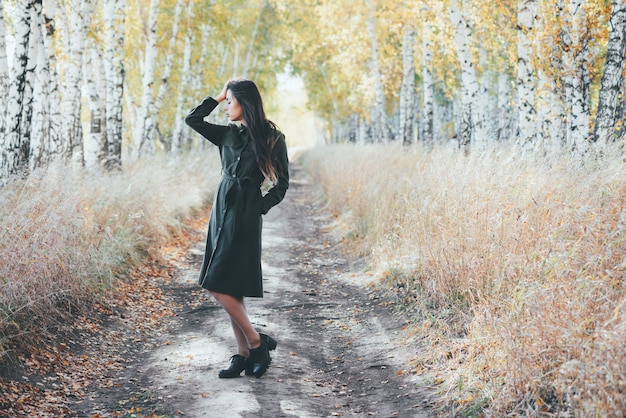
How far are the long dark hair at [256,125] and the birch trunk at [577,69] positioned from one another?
5269 mm

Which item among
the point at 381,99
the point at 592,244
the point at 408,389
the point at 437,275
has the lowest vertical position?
the point at 408,389

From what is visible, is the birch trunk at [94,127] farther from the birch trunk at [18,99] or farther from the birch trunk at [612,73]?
the birch trunk at [612,73]

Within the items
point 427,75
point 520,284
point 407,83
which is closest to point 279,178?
point 520,284

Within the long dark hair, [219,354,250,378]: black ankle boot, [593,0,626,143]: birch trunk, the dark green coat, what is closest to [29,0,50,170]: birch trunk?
the dark green coat

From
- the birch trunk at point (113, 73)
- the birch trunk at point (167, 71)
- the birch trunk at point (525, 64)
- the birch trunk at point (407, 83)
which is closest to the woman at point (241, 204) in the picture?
the birch trunk at point (525, 64)

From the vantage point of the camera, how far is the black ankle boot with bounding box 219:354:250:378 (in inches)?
216

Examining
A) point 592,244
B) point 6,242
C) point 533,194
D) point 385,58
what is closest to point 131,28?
point 385,58

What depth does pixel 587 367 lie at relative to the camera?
3.59 metres

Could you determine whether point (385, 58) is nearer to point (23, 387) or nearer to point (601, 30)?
point (601, 30)

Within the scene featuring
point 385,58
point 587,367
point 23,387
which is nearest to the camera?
point 587,367

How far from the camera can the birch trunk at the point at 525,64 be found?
1093 cm

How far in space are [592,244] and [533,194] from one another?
158cm

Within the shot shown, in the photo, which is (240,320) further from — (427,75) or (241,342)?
(427,75)

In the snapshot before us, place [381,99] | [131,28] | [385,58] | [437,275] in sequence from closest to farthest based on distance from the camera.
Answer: [437,275] < [131,28] < [381,99] < [385,58]
